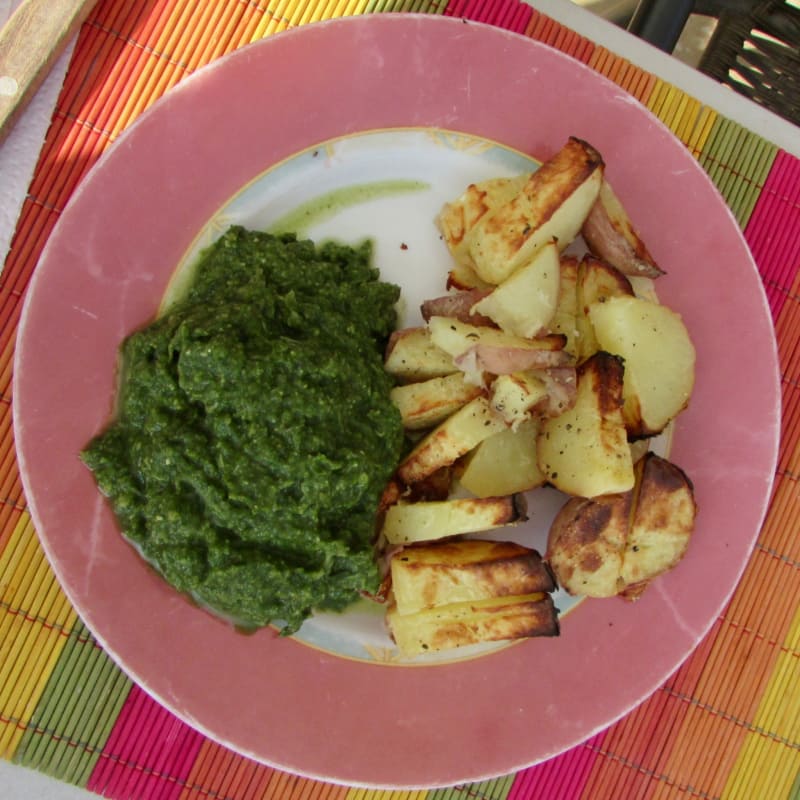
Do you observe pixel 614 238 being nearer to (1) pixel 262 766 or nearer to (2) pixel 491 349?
(2) pixel 491 349

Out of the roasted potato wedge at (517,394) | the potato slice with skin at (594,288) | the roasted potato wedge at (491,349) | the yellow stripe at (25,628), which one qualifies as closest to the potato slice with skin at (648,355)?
the potato slice with skin at (594,288)

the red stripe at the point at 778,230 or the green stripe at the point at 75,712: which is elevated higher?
the red stripe at the point at 778,230

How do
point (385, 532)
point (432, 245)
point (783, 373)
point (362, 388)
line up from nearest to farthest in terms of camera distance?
point (362, 388)
point (385, 532)
point (432, 245)
point (783, 373)

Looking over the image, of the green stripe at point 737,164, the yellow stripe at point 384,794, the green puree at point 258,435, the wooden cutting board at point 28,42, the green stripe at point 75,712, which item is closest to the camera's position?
the green puree at point 258,435

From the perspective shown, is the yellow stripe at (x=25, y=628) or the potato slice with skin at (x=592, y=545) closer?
the potato slice with skin at (x=592, y=545)

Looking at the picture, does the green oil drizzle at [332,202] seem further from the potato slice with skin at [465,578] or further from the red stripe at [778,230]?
the red stripe at [778,230]

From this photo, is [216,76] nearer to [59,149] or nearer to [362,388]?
[59,149]

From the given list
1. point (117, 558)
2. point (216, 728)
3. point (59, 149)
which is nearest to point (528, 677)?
point (216, 728)

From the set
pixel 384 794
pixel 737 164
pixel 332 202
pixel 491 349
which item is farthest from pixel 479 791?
pixel 737 164
